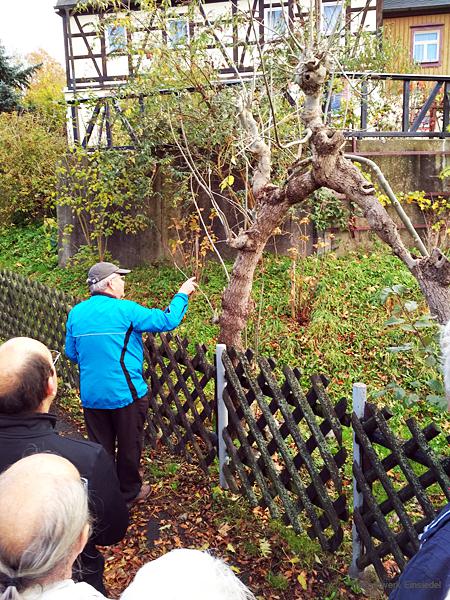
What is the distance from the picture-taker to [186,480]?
4266 millimetres

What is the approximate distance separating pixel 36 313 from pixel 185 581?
19.7ft

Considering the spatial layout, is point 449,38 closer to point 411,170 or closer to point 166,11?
point 411,170

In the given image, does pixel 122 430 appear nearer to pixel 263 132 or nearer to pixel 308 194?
pixel 308 194

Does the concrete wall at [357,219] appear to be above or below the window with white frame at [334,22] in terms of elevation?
below

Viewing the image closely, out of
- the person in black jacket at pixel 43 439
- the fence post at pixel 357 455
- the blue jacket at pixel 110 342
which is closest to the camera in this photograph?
the person in black jacket at pixel 43 439

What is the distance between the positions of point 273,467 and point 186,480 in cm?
94

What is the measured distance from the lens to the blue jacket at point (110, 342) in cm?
345

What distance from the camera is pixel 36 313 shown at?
6.62m

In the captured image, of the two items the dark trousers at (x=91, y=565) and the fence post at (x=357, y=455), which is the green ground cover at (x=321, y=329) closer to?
the fence post at (x=357, y=455)

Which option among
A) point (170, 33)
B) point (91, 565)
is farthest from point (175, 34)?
point (91, 565)

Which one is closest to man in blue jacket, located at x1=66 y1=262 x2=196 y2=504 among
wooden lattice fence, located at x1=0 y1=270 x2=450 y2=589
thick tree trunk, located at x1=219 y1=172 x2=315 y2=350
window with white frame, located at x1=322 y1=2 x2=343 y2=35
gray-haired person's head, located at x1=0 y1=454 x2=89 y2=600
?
wooden lattice fence, located at x1=0 y1=270 x2=450 y2=589

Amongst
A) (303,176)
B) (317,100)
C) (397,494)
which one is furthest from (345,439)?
(317,100)

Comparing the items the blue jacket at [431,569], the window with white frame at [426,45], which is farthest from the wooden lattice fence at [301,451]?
the window with white frame at [426,45]

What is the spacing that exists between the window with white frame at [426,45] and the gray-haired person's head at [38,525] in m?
22.9
